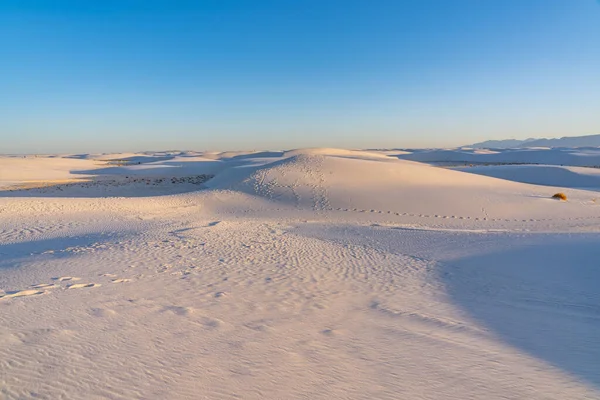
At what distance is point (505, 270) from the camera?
789cm

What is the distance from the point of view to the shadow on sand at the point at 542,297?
14.8ft

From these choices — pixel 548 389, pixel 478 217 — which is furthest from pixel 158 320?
pixel 478 217

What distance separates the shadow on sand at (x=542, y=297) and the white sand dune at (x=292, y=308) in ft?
0.12

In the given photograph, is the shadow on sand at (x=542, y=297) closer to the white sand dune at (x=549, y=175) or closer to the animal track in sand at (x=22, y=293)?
the animal track in sand at (x=22, y=293)

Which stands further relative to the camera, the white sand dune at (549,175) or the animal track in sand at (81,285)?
the white sand dune at (549,175)

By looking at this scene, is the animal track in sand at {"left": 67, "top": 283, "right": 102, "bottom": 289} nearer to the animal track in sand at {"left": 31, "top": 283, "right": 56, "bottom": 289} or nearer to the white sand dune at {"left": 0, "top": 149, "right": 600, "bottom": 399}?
the white sand dune at {"left": 0, "top": 149, "right": 600, "bottom": 399}

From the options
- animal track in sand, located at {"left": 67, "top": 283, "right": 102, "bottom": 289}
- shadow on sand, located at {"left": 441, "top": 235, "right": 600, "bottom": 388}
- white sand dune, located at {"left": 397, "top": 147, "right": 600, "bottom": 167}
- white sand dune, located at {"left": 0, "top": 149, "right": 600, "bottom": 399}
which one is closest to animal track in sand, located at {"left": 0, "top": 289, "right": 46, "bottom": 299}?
white sand dune, located at {"left": 0, "top": 149, "right": 600, "bottom": 399}

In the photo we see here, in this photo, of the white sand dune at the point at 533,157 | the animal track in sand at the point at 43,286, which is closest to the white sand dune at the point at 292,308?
the animal track in sand at the point at 43,286

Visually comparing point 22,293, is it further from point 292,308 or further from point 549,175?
point 549,175

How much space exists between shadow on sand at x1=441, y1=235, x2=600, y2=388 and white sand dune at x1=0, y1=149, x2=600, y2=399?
38 millimetres

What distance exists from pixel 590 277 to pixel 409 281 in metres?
3.62

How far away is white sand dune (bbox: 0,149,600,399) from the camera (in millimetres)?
3670

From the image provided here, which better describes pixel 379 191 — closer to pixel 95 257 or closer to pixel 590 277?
pixel 590 277

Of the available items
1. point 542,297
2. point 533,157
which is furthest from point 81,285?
point 533,157
